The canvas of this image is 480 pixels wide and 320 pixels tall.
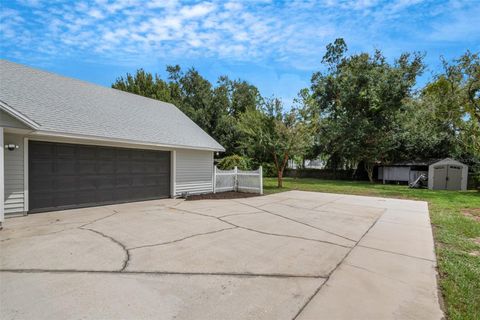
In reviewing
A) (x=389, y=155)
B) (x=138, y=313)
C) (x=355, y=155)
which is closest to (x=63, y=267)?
(x=138, y=313)

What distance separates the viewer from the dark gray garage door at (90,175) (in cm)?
734

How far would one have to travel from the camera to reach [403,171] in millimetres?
22266

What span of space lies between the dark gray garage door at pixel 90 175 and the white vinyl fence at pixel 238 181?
3008 millimetres

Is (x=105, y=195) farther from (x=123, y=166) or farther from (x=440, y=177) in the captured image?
(x=440, y=177)

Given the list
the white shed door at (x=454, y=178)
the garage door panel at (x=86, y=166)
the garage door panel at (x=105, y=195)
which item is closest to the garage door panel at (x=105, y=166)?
the garage door panel at (x=86, y=166)

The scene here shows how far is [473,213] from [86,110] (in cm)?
1426

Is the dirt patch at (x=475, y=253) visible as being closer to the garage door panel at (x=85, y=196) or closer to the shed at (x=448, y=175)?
the garage door panel at (x=85, y=196)

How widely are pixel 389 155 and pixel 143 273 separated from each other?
25.2 m

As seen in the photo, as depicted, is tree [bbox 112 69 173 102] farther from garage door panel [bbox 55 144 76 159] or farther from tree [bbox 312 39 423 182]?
garage door panel [bbox 55 144 76 159]

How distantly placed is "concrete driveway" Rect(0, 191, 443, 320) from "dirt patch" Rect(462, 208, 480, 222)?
3.38m

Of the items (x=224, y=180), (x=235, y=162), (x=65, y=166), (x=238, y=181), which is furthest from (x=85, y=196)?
(x=235, y=162)

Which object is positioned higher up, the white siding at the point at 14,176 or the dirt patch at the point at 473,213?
the white siding at the point at 14,176

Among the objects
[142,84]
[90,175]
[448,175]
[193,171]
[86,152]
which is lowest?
[448,175]

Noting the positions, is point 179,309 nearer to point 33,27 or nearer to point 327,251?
point 327,251
